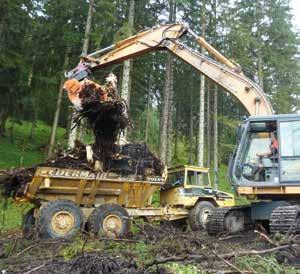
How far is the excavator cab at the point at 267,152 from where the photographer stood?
1005 cm

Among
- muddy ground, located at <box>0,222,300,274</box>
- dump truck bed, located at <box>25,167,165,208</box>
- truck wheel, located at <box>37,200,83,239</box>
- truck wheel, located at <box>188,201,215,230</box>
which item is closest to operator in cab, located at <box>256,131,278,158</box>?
muddy ground, located at <box>0,222,300,274</box>

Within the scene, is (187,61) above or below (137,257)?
above

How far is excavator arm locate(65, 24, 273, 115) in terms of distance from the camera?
480 inches

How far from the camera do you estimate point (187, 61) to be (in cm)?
1327

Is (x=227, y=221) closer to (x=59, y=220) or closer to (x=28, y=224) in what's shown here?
(x=59, y=220)

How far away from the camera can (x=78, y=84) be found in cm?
1124

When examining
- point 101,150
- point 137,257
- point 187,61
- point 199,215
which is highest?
point 187,61

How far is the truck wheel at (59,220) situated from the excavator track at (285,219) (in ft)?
14.3

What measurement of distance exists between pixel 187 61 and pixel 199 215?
15.3 ft

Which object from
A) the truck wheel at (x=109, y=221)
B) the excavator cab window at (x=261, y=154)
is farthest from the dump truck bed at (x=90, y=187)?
the excavator cab window at (x=261, y=154)

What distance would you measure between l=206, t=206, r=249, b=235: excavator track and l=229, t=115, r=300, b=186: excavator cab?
0.95 m

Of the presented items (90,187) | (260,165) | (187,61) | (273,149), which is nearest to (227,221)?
(260,165)

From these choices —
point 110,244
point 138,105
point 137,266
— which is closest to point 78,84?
point 110,244

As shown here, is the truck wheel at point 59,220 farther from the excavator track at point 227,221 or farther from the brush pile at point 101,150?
the excavator track at point 227,221
